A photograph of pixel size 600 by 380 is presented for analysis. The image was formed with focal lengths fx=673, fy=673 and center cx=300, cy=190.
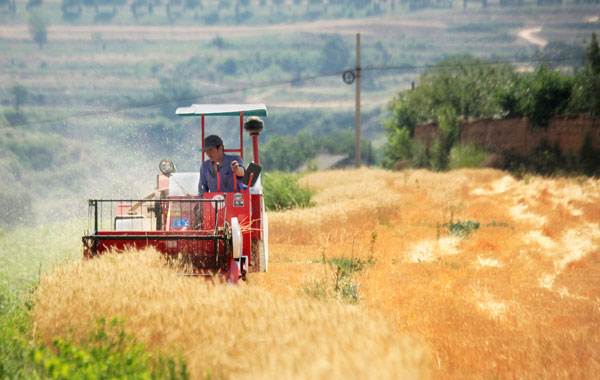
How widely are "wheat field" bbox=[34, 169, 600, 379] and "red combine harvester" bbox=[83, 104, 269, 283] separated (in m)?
0.64

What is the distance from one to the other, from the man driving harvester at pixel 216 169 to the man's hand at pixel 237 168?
20cm

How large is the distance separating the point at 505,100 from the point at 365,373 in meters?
41.4

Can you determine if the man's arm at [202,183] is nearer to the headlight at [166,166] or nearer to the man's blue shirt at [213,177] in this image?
the man's blue shirt at [213,177]

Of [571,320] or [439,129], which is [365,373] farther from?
[439,129]

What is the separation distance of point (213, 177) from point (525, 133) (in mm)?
33545

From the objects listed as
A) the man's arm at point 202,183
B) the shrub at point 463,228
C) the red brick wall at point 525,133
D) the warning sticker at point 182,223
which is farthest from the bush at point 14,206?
the red brick wall at point 525,133

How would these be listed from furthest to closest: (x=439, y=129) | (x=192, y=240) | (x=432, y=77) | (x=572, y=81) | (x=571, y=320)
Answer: (x=432, y=77) → (x=439, y=129) → (x=572, y=81) → (x=192, y=240) → (x=571, y=320)

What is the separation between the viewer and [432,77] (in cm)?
6644

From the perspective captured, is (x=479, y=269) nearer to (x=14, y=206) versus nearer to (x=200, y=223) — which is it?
(x=200, y=223)

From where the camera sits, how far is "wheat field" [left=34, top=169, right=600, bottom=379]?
520 cm

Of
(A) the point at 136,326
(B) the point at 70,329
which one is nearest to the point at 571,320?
(A) the point at 136,326

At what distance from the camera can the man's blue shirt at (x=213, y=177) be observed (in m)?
10.8

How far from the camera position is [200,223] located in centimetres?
1023

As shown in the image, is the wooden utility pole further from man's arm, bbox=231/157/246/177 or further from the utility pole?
man's arm, bbox=231/157/246/177
